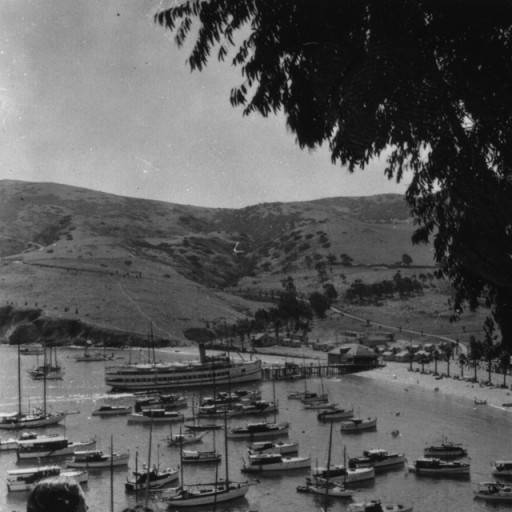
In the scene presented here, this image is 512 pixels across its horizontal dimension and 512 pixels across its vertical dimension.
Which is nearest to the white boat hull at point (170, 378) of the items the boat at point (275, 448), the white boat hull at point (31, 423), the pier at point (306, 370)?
the pier at point (306, 370)

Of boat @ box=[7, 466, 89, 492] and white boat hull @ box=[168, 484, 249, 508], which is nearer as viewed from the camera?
white boat hull @ box=[168, 484, 249, 508]

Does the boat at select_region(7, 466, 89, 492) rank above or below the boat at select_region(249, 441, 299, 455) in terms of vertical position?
below

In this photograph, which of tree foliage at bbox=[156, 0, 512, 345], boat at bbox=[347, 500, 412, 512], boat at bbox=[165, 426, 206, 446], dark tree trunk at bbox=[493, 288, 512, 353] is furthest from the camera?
boat at bbox=[165, 426, 206, 446]

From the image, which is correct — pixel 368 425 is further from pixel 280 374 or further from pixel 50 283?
pixel 50 283

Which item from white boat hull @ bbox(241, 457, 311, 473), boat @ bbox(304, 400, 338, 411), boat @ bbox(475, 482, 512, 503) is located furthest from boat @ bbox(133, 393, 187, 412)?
boat @ bbox(475, 482, 512, 503)

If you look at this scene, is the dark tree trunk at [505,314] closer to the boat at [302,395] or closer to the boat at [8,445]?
the boat at [8,445]

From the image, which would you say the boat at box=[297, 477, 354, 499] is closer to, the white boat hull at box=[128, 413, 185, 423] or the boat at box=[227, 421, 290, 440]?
the boat at box=[227, 421, 290, 440]
